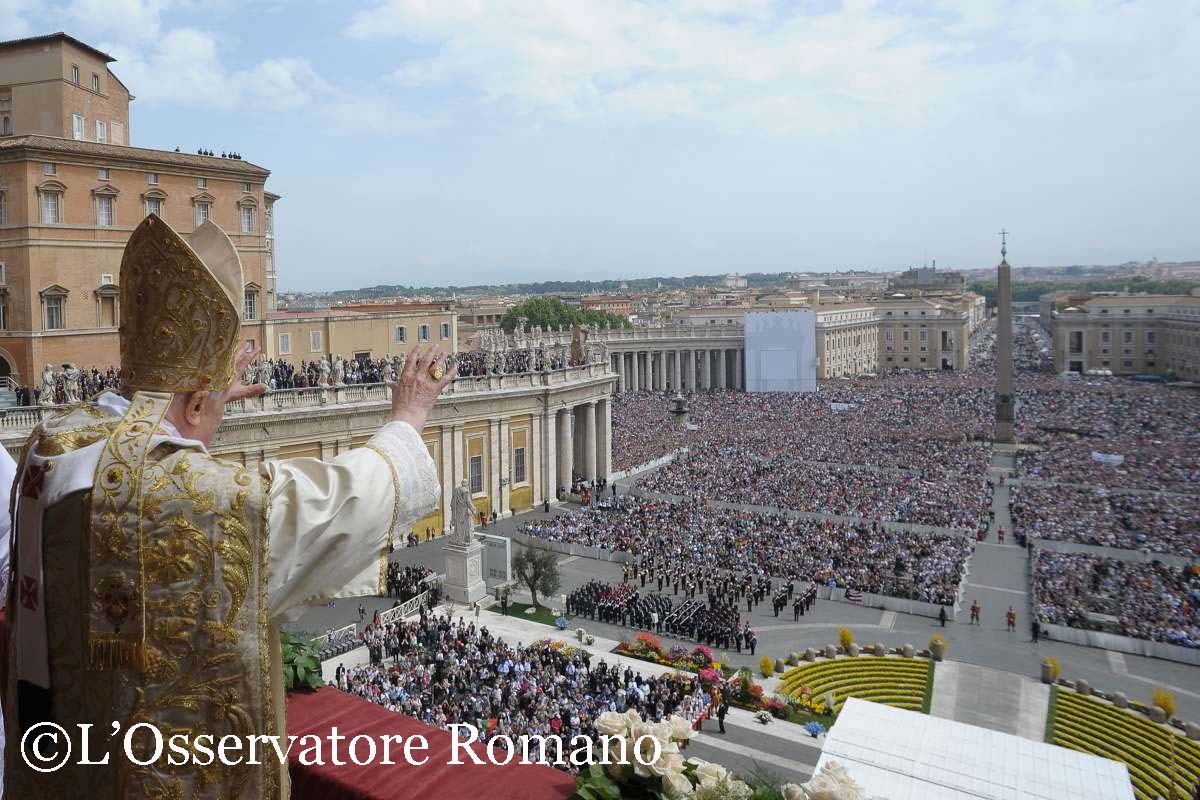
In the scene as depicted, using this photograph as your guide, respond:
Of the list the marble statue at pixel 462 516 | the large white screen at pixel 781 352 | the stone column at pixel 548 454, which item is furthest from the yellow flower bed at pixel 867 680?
the large white screen at pixel 781 352

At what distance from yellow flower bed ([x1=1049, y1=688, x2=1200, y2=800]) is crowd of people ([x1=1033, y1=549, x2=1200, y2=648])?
4.57 meters

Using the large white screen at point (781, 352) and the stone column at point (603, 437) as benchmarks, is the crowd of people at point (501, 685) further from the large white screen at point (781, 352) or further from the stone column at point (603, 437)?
the large white screen at point (781, 352)

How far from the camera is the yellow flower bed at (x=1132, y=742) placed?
1599 cm

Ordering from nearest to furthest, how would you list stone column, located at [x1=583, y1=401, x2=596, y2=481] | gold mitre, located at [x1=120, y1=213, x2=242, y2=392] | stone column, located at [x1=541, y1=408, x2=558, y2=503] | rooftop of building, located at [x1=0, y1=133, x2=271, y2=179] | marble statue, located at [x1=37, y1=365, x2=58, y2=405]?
1. gold mitre, located at [x1=120, y1=213, x2=242, y2=392]
2. marble statue, located at [x1=37, y1=365, x2=58, y2=405]
3. rooftop of building, located at [x1=0, y1=133, x2=271, y2=179]
4. stone column, located at [x1=541, y1=408, x2=558, y2=503]
5. stone column, located at [x1=583, y1=401, x2=596, y2=481]

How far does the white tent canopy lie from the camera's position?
1045 centimetres

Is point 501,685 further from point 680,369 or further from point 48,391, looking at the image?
point 680,369

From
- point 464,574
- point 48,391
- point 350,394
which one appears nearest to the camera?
point 48,391

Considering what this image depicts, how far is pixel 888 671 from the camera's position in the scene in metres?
20.5

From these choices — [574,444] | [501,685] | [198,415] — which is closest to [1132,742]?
[501,685]

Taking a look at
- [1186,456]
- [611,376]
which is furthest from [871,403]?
[611,376]

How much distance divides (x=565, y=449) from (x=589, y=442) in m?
2.10

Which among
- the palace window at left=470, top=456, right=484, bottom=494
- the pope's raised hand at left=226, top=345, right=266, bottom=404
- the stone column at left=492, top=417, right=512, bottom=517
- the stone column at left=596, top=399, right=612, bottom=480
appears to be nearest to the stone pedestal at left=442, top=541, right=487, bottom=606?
the palace window at left=470, top=456, right=484, bottom=494

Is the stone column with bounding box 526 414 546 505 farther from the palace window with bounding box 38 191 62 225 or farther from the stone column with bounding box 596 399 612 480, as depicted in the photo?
the palace window with bounding box 38 191 62 225

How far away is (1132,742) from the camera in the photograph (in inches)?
685
